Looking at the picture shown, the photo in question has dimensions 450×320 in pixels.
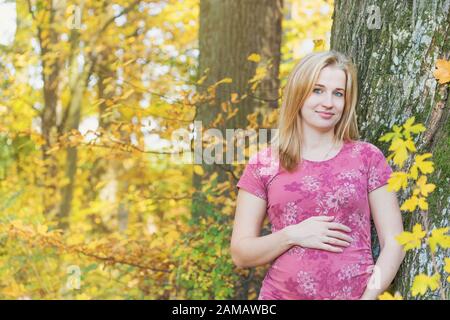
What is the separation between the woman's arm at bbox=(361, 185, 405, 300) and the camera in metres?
3.21

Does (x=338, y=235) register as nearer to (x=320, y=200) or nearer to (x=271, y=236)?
(x=320, y=200)

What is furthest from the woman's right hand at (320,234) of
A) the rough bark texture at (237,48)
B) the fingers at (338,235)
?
the rough bark texture at (237,48)

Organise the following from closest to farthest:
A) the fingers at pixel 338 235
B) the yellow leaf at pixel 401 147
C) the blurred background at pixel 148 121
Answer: the yellow leaf at pixel 401 147 → the fingers at pixel 338 235 → the blurred background at pixel 148 121

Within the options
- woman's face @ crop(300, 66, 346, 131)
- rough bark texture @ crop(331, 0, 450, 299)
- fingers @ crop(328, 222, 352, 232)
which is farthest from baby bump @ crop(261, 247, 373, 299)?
woman's face @ crop(300, 66, 346, 131)

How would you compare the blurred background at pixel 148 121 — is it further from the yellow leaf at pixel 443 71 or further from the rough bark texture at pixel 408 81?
the yellow leaf at pixel 443 71

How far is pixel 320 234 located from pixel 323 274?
0.53ft

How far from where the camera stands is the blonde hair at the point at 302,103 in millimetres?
3379

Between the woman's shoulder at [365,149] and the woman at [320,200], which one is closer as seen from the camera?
the woman at [320,200]

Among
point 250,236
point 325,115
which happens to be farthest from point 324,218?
point 325,115

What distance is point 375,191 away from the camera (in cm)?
327

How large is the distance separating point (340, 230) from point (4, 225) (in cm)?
380

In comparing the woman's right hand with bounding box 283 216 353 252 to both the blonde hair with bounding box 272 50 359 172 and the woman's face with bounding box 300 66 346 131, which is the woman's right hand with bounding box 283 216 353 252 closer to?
the blonde hair with bounding box 272 50 359 172
